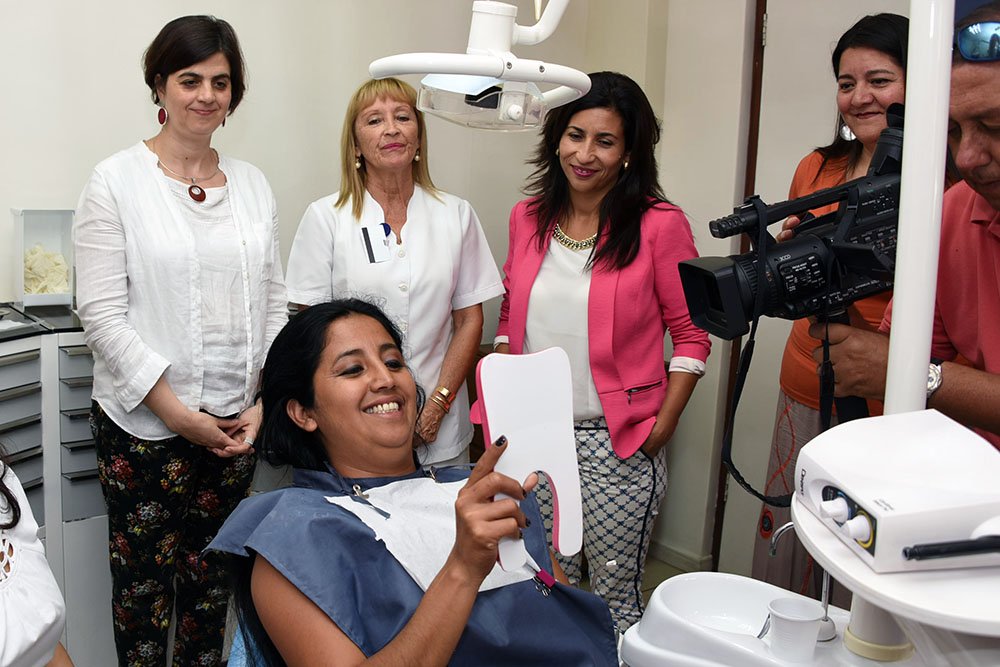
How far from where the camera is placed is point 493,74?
114 cm

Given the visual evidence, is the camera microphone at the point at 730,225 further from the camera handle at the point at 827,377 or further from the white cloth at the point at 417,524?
the white cloth at the point at 417,524

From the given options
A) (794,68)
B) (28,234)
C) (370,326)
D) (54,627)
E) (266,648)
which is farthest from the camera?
(794,68)

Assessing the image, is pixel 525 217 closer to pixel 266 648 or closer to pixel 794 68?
pixel 794 68

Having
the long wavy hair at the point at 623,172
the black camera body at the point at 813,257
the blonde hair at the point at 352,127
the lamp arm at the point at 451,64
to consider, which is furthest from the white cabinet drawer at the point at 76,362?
the black camera body at the point at 813,257

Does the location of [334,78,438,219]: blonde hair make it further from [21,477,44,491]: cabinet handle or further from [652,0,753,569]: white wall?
[652,0,753,569]: white wall

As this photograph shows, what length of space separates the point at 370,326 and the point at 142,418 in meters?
0.85

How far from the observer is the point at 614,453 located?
7.25ft

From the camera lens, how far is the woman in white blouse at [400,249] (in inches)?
90.5

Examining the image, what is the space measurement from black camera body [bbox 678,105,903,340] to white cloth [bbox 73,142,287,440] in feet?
4.36

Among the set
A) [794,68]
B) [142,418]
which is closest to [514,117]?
[142,418]

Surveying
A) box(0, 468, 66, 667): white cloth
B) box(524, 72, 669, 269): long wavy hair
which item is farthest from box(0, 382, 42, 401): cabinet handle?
box(524, 72, 669, 269): long wavy hair

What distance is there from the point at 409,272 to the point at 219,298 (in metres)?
0.46

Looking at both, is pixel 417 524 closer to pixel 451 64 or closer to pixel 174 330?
pixel 451 64

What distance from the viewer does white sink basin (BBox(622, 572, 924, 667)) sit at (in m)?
0.95
